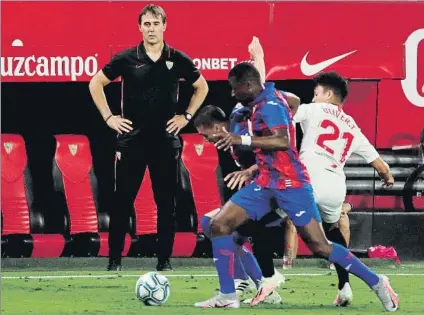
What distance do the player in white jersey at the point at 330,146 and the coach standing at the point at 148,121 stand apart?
3.05 metres

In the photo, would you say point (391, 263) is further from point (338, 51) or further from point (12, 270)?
point (12, 270)

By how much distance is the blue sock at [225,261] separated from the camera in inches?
464

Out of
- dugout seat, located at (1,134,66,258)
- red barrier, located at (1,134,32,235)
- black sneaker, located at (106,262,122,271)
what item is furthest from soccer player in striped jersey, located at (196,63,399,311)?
red barrier, located at (1,134,32,235)

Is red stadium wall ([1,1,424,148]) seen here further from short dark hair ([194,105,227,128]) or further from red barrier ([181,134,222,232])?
short dark hair ([194,105,227,128])

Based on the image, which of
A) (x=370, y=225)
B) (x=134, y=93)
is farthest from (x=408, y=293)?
(x=370, y=225)

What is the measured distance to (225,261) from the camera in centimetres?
1177

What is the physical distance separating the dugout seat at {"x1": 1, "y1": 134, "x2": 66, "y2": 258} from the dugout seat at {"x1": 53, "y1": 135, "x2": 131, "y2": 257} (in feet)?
0.78

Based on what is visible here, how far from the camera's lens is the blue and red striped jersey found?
1155 centimetres

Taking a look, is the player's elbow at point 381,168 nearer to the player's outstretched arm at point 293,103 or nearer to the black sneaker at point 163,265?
the player's outstretched arm at point 293,103

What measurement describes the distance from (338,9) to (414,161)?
1.96 m

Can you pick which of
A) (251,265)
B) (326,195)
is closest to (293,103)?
(326,195)

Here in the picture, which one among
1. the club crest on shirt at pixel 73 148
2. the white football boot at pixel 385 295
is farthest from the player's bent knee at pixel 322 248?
the club crest on shirt at pixel 73 148

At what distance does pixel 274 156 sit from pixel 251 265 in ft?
Result: 3.47

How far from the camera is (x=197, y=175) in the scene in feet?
61.3
